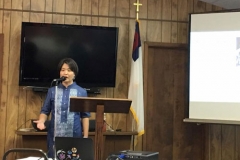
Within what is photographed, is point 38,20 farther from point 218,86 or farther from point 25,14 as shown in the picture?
point 218,86

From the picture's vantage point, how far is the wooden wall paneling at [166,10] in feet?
17.1

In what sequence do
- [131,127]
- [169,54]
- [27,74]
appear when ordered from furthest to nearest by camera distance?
1. [169,54]
2. [131,127]
3. [27,74]

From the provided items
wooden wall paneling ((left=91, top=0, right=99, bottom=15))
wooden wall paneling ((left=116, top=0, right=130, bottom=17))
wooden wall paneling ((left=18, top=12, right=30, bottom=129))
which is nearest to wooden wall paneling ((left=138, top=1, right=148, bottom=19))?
wooden wall paneling ((left=116, top=0, right=130, bottom=17))

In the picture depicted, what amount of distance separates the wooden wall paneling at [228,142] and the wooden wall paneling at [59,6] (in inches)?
106

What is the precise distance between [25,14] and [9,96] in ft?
3.42

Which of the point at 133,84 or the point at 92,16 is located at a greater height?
the point at 92,16

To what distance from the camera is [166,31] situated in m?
5.23

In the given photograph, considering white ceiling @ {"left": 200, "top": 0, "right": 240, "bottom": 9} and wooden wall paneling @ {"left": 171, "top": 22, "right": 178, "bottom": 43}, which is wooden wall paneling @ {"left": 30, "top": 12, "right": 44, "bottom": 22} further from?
white ceiling @ {"left": 200, "top": 0, "right": 240, "bottom": 9}

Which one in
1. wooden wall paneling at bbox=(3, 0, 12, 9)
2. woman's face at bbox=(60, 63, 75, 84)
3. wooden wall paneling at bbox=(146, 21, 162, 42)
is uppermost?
wooden wall paneling at bbox=(3, 0, 12, 9)

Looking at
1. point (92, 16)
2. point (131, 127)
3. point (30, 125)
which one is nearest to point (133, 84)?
point (131, 127)

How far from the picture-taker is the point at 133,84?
4883 mm

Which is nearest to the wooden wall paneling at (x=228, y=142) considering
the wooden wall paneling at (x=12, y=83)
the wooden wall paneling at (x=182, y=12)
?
the wooden wall paneling at (x=182, y=12)

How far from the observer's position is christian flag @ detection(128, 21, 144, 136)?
4871mm

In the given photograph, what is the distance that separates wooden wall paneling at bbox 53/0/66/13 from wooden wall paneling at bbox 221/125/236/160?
8.80ft
